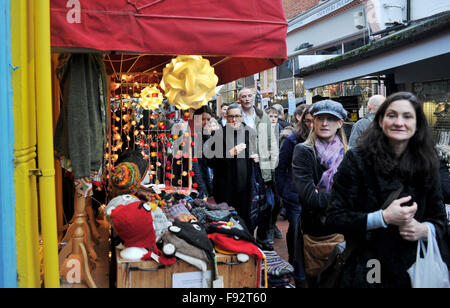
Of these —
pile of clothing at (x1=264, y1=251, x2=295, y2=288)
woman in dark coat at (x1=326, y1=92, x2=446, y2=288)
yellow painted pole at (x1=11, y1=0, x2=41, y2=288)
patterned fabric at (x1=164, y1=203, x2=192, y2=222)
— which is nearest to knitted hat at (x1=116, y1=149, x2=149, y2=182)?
patterned fabric at (x1=164, y1=203, x2=192, y2=222)

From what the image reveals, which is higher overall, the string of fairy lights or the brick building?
the brick building

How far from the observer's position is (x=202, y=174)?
Answer: 20.6 feet

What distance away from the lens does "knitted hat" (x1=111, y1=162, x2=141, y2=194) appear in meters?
4.35

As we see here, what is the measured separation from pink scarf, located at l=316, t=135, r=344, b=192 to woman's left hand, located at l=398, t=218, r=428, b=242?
1.20 m

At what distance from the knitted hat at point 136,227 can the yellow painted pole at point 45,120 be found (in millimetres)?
589

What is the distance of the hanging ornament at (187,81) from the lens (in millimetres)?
3270

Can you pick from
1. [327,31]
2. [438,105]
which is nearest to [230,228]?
[438,105]

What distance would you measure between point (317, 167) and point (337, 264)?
1214 millimetres

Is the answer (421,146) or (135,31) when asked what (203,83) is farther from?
(421,146)

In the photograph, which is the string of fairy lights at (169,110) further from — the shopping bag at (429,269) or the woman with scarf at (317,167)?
the shopping bag at (429,269)

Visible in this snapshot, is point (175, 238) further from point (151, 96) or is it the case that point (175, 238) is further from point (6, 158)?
point (151, 96)

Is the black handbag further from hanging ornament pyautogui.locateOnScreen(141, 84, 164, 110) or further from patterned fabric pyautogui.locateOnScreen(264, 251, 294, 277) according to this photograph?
hanging ornament pyautogui.locateOnScreen(141, 84, 164, 110)
